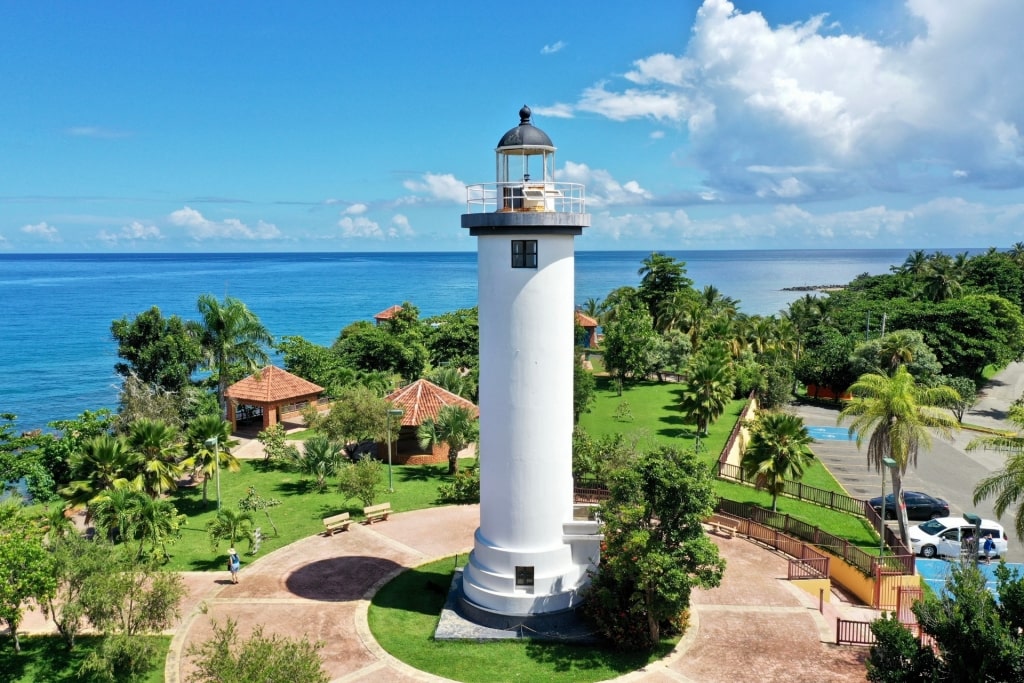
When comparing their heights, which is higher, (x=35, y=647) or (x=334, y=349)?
(x=334, y=349)

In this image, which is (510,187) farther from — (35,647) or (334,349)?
(334,349)

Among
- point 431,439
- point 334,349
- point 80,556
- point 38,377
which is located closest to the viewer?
point 80,556

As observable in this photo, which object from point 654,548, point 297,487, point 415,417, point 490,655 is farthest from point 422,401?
point 654,548

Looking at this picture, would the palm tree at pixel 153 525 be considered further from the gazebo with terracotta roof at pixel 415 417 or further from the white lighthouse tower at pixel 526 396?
the gazebo with terracotta roof at pixel 415 417

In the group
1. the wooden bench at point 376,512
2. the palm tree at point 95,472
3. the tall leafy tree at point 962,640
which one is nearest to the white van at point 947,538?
the tall leafy tree at point 962,640

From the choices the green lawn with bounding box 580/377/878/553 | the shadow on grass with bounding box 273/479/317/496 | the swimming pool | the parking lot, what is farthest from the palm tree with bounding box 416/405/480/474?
the swimming pool

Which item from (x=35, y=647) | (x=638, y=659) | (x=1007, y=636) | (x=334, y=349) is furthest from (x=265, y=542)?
(x=334, y=349)

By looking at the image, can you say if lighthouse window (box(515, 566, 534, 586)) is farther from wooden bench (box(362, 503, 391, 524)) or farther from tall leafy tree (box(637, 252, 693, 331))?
tall leafy tree (box(637, 252, 693, 331))
